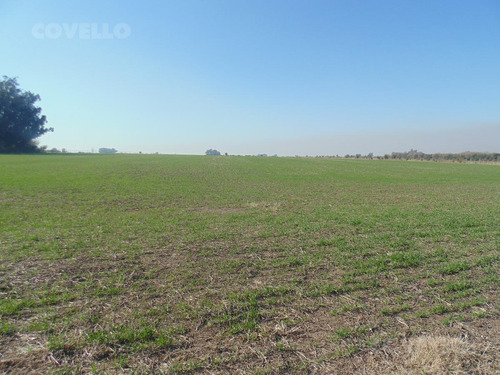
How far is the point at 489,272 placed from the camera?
6.41 metres

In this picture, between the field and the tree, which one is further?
the tree

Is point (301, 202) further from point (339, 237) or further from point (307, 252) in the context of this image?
point (307, 252)

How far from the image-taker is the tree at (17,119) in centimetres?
8706

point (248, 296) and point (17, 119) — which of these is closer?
point (248, 296)

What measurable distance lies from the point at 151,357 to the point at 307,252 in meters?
4.92

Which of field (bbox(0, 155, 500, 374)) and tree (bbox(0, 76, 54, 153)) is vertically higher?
tree (bbox(0, 76, 54, 153))

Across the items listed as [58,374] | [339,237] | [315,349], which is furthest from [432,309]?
[58,374]

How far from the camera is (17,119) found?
292 ft

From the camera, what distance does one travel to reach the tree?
87062 millimetres

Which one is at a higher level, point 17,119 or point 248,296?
point 17,119

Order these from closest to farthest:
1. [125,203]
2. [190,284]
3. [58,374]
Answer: [58,374] → [190,284] → [125,203]

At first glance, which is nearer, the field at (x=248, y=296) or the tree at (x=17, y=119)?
the field at (x=248, y=296)

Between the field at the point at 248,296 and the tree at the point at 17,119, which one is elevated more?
the tree at the point at 17,119

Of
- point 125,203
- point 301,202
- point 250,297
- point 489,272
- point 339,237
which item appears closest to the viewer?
point 250,297
